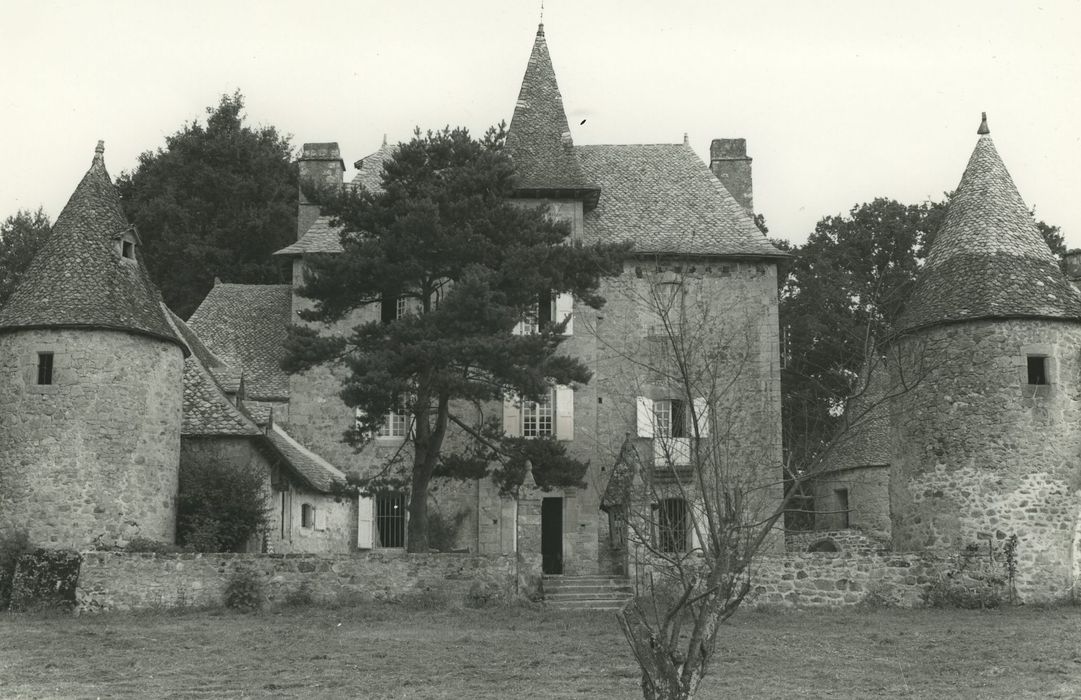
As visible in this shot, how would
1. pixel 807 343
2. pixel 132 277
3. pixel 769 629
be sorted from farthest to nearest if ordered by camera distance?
pixel 807 343 → pixel 132 277 → pixel 769 629

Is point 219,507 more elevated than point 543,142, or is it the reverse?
point 543,142

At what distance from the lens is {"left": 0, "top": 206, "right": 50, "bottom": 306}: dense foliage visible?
40406 millimetres

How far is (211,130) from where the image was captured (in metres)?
43.9

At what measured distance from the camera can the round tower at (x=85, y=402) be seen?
21188 mm

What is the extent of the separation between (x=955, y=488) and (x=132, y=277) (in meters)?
15.4

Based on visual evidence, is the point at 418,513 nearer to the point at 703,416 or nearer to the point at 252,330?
the point at 703,416

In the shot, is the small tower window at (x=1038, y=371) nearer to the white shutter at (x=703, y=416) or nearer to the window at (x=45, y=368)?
the white shutter at (x=703, y=416)

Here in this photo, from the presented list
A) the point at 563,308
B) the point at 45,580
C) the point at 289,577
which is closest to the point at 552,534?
the point at 563,308

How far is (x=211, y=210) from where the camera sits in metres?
42.4

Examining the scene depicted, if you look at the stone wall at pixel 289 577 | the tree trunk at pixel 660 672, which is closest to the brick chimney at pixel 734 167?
the stone wall at pixel 289 577

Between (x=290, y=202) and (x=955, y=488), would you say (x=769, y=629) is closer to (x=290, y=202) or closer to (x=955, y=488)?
(x=955, y=488)

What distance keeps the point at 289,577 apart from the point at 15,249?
2522 centimetres

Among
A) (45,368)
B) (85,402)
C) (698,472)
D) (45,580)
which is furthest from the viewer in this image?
(45,368)

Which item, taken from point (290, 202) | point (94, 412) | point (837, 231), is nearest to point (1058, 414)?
point (94, 412)
